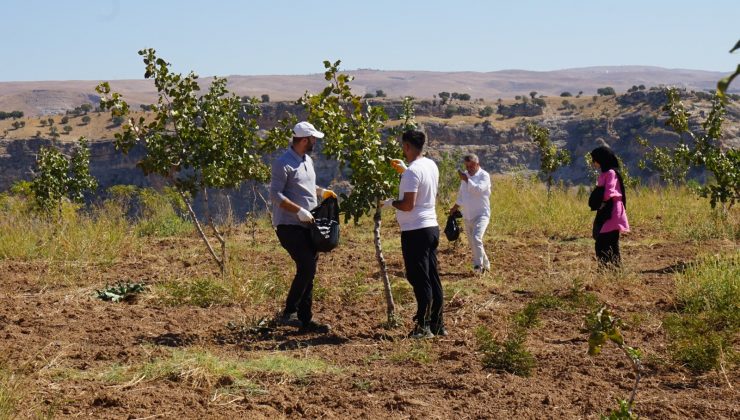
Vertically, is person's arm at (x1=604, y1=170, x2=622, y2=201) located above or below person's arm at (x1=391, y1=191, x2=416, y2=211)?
below

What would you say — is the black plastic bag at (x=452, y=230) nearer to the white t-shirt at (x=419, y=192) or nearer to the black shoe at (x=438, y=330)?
the black shoe at (x=438, y=330)

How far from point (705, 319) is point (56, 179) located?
15.9m

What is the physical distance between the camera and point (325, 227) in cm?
761


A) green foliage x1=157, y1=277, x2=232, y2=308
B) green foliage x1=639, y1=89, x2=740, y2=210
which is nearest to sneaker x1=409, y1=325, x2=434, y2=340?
green foliage x1=157, y1=277, x2=232, y2=308

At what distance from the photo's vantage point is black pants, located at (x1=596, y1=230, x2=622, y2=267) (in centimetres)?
1027

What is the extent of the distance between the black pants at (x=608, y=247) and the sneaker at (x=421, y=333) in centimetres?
348

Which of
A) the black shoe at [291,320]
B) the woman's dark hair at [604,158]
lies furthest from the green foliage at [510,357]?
the woman's dark hair at [604,158]

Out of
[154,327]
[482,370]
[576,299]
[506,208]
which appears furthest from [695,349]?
[506,208]

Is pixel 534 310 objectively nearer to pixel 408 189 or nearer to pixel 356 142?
pixel 408 189

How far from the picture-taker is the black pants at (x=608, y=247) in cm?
1027

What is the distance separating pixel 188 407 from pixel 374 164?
3123mm

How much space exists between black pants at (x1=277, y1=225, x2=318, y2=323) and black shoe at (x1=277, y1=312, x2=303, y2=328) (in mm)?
32

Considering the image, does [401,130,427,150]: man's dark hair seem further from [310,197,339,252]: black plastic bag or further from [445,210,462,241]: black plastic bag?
[445,210,462,241]: black plastic bag

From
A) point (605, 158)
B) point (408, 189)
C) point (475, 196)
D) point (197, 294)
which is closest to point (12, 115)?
point (475, 196)
